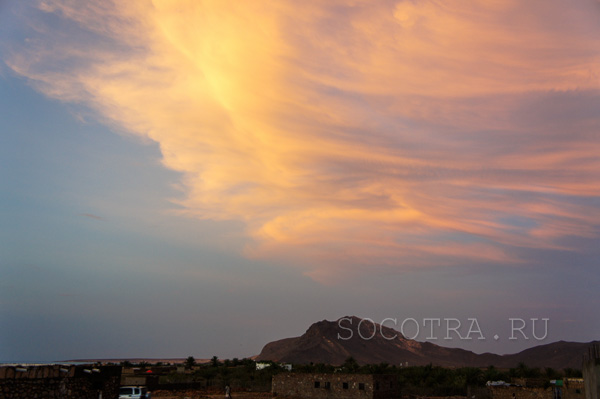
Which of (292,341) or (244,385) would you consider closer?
(244,385)

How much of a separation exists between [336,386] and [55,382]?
32.8 m

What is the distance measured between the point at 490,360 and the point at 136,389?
529ft

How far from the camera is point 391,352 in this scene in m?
174

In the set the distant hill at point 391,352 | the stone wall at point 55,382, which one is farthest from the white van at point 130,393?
the distant hill at point 391,352

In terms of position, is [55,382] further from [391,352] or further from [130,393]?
[391,352]

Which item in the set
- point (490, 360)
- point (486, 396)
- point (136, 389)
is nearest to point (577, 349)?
point (490, 360)

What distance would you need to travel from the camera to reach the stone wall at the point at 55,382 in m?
17.1

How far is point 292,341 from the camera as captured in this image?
641ft

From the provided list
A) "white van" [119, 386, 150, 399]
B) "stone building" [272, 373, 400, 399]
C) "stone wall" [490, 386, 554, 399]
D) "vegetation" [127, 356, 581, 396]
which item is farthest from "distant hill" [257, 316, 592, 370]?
"white van" [119, 386, 150, 399]

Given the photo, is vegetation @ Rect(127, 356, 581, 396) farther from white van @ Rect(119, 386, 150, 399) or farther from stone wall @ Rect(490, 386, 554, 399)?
white van @ Rect(119, 386, 150, 399)

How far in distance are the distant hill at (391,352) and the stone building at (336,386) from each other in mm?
105153

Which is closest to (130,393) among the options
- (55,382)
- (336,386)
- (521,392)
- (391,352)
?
(55,382)

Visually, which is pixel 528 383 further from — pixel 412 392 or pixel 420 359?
pixel 420 359

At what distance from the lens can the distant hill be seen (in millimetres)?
155875
